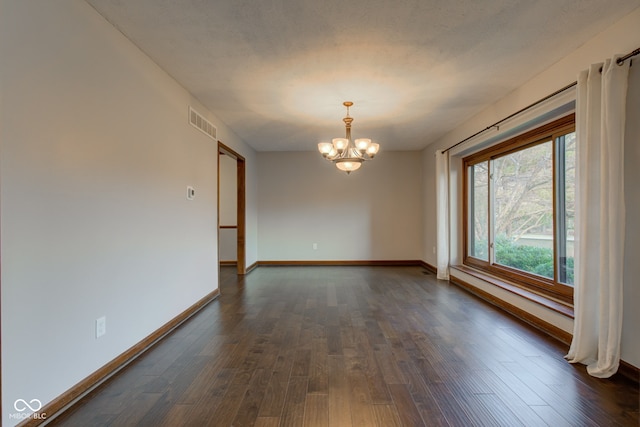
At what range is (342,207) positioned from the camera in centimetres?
684

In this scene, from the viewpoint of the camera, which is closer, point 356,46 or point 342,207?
point 356,46

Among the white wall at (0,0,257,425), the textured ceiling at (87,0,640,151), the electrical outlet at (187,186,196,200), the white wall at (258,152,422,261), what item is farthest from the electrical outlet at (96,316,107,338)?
the white wall at (258,152,422,261)

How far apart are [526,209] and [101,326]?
14.3 ft

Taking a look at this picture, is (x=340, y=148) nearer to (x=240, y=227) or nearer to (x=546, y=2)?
(x=546, y=2)

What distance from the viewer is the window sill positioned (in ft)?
9.19

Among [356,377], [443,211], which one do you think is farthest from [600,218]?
[443,211]

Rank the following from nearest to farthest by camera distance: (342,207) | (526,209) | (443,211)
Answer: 1. (526,209)
2. (443,211)
3. (342,207)

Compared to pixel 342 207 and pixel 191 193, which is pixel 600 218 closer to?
pixel 191 193

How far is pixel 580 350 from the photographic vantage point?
2.28 m

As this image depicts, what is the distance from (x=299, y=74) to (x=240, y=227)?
3547 millimetres

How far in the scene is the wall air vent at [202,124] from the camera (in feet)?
11.6

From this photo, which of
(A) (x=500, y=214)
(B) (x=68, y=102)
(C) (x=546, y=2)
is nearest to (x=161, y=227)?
(B) (x=68, y=102)

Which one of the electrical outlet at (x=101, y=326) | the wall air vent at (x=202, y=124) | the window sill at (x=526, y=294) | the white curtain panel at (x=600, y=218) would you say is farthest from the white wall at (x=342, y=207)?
the electrical outlet at (x=101, y=326)

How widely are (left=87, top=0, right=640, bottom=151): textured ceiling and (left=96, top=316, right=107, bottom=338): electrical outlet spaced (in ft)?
6.82
